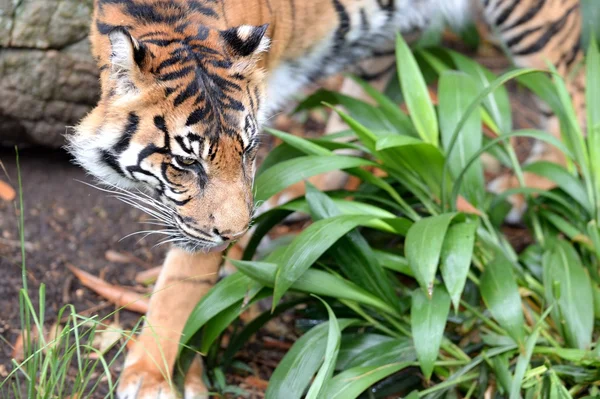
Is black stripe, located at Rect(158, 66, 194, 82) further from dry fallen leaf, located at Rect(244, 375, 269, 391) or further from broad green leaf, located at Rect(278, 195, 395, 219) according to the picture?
dry fallen leaf, located at Rect(244, 375, 269, 391)

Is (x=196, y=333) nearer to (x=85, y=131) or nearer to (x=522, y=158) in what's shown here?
(x=85, y=131)

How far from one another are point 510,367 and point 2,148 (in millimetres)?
2215

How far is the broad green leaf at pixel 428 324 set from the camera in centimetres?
222

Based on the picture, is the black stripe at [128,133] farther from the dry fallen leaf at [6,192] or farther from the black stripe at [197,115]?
the dry fallen leaf at [6,192]

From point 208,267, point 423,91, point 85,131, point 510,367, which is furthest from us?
point 423,91

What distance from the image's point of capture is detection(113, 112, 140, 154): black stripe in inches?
87.1

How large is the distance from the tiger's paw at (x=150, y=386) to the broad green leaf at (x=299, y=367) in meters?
0.32

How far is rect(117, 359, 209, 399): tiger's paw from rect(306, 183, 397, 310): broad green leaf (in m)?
0.58

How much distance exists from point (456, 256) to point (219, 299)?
70cm

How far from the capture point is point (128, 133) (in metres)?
2.24

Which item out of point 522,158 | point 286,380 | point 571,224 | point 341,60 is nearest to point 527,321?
point 571,224

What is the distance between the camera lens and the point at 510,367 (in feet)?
8.24

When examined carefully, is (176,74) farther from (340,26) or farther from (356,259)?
(340,26)

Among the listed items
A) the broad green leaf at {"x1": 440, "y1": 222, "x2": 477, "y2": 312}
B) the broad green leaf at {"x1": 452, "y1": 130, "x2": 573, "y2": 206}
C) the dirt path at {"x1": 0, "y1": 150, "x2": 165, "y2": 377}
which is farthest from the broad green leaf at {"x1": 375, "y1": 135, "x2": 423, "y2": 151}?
the dirt path at {"x1": 0, "y1": 150, "x2": 165, "y2": 377}
